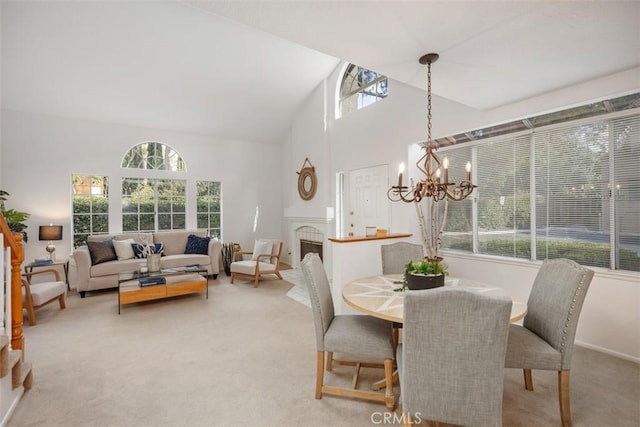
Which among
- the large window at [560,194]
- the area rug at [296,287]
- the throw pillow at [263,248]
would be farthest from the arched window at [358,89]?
the area rug at [296,287]

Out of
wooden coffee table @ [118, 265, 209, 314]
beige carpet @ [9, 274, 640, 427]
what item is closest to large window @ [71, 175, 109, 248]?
wooden coffee table @ [118, 265, 209, 314]

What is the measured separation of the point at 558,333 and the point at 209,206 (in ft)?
20.6

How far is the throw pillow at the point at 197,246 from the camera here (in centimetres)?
553

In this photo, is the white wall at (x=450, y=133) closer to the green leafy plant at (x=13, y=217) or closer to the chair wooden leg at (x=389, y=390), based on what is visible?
the chair wooden leg at (x=389, y=390)

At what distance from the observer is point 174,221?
6.24 metres

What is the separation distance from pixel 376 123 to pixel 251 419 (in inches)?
160

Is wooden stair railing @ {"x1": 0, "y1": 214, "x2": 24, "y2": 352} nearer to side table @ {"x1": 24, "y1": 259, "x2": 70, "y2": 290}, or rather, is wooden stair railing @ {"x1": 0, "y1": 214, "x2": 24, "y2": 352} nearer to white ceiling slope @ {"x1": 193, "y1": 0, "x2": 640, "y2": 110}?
white ceiling slope @ {"x1": 193, "y1": 0, "x2": 640, "y2": 110}

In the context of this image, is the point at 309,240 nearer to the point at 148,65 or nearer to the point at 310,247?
the point at 310,247

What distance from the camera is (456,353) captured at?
1.32 m

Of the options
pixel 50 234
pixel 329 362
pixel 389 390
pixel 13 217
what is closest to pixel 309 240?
pixel 329 362

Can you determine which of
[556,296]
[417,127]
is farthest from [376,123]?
[556,296]

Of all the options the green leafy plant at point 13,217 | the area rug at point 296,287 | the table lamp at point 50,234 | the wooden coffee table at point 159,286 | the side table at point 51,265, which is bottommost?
the area rug at point 296,287

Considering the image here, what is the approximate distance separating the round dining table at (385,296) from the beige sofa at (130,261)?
384cm

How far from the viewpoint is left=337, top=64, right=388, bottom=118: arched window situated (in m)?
4.66
